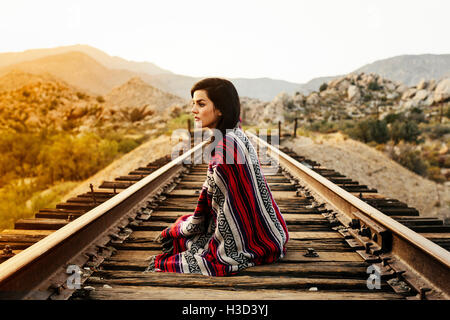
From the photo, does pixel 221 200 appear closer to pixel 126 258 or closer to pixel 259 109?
pixel 126 258

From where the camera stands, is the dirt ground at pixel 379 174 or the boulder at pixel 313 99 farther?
the boulder at pixel 313 99

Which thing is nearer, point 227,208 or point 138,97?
point 227,208

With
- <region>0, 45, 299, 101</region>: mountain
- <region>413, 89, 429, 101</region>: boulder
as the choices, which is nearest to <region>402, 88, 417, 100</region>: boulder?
<region>413, 89, 429, 101</region>: boulder

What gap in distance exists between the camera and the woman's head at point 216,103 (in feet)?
7.58

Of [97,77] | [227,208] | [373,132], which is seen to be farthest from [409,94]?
[97,77]

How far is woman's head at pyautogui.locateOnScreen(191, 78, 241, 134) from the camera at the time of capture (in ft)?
7.58

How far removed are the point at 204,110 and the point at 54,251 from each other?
131cm

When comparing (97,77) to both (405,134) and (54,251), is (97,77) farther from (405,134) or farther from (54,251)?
(54,251)

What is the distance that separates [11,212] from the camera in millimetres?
8656

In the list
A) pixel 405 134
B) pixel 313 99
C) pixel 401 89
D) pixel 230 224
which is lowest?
pixel 230 224

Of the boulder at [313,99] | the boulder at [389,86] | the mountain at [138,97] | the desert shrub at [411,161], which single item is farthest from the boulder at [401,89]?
the desert shrub at [411,161]

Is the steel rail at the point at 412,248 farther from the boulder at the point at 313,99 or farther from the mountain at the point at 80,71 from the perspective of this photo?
the mountain at the point at 80,71

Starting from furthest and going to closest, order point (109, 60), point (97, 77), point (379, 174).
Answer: point (109, 60) → point (97, 77) → point (379, 174)

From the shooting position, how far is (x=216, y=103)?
2328 millimetres
